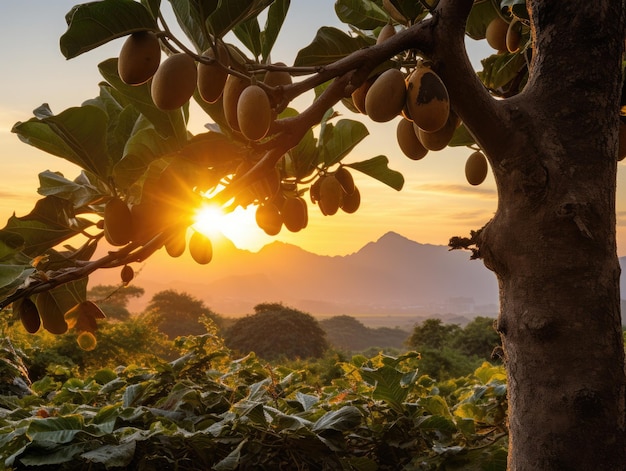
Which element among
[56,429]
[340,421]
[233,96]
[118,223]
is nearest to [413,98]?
[233,96]

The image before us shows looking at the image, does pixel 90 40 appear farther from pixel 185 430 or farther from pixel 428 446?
pixel 428 446

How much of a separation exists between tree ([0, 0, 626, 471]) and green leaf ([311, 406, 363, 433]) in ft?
1.78

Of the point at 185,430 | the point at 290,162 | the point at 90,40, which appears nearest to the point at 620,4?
the point at 290,162

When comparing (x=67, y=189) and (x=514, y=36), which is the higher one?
(x=514, y=36)

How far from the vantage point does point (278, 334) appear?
702 inches

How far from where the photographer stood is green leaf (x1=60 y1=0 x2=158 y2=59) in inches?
29.2

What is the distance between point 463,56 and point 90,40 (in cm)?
57

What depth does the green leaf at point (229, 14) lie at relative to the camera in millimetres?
779

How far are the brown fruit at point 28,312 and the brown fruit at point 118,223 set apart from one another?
383mm

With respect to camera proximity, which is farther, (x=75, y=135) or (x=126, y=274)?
(x=126, y=274)

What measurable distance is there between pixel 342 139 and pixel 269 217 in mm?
224

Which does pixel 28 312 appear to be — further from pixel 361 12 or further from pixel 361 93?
pixel 361 12

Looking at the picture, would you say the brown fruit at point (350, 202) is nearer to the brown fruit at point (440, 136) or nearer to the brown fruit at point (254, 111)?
the brown fruit at point (440, 136)

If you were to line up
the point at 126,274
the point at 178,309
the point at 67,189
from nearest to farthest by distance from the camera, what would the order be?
the point at 67,189, the point at 126,274, the point at 178,309
